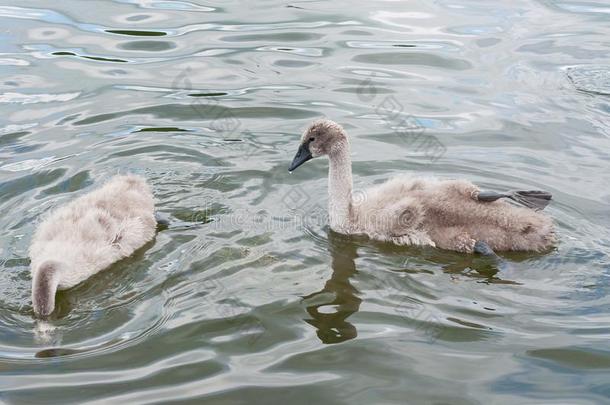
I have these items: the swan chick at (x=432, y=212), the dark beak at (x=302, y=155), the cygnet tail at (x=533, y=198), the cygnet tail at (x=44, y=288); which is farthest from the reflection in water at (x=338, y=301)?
the cygnet tail at (x=44, y=288)

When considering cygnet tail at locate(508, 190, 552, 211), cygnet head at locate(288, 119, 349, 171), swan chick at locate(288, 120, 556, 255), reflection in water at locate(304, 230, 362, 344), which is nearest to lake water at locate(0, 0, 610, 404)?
reflection in water at locate(304, 230, 362, 344)

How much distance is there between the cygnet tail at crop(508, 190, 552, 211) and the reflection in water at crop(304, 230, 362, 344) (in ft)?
4.84

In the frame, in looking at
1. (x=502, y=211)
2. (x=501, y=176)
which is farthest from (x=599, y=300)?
(x=501, y=176)

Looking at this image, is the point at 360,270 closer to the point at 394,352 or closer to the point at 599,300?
the point at 394,352

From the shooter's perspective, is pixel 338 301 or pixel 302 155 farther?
pixel 302 155

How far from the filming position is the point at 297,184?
8.99 meters

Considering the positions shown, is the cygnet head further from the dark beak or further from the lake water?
the lake water

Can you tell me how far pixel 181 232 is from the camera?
26.0ft

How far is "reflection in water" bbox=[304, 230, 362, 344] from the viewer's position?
21.1 ft

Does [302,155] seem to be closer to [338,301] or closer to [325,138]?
[325,138]

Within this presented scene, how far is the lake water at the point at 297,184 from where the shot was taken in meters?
5.95

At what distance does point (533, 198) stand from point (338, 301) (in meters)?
2.00

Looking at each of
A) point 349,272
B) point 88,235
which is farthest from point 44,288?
point 349,272

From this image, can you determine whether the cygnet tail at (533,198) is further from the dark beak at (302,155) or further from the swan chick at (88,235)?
the swan chick at (88,235)
